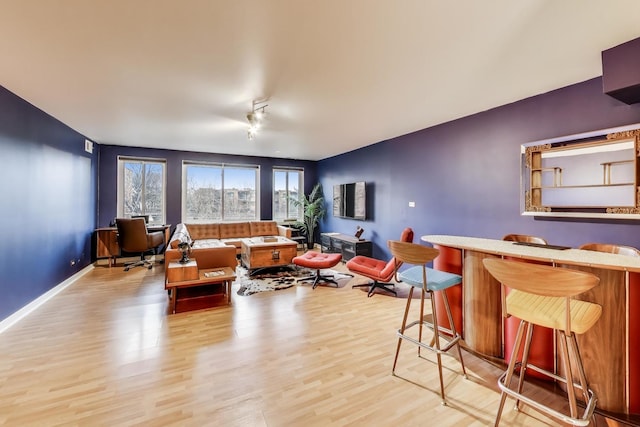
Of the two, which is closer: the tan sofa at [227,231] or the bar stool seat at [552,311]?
the bar stool seat at [552,311]

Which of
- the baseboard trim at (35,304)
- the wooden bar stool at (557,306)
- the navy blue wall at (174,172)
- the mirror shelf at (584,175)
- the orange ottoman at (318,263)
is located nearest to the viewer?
the wooden bar stool at (557,306)

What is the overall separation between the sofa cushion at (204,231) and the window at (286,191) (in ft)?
5.94

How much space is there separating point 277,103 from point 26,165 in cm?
320

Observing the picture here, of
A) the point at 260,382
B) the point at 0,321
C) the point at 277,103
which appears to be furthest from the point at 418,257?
the point at 0,321

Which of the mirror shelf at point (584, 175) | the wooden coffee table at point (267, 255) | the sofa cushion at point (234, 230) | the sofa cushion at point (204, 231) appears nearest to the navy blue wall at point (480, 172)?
the mirror shelf at point (584, 175)

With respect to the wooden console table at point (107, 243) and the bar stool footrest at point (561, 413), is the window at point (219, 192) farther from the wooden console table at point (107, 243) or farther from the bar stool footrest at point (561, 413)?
the bar stool footrest at point (561, 413)

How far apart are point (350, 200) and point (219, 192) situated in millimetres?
3504

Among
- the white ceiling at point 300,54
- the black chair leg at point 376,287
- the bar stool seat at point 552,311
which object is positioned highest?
the white ceiling at point 300,54

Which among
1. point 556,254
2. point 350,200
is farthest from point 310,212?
point 556,254

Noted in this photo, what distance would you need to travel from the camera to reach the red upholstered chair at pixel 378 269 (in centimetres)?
380

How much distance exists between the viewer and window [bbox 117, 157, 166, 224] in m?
6.11

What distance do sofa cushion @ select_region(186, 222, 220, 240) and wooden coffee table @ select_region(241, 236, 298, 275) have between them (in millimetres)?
1667

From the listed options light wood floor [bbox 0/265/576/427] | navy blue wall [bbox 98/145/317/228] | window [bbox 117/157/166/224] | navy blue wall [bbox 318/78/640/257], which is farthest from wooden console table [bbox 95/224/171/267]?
navy blue wall [bbox 318/78/640/257]

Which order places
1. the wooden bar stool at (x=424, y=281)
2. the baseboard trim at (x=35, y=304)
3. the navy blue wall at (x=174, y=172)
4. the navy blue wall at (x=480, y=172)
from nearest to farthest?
the wooden bar stool at (x=424, y=281)
the navy blue wall at (x=480, y=172)
the baseboard trim at (x=35, y=304)
the navy blue wall at (x=174, y=172)
